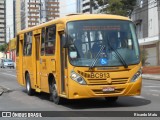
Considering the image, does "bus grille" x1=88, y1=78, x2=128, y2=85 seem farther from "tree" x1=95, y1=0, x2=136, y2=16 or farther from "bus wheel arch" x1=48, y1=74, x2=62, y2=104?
"tree" x1=95, y1=0, x2=136, y2=16

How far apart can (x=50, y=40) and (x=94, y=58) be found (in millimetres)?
2548

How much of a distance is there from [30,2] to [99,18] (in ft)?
205

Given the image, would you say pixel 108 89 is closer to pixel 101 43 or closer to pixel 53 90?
pixel 101 43

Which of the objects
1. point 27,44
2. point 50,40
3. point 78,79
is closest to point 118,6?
point 27,44

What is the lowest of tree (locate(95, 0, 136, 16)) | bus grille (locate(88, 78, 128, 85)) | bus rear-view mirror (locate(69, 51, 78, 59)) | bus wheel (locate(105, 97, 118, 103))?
bus wheel (locate(105, 97, 118, 103))

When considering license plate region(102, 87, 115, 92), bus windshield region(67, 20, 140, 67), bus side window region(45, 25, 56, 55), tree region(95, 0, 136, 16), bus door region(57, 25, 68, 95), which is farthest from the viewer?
tree region(95, 0, 136, 16)

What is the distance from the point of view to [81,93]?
44.9ft

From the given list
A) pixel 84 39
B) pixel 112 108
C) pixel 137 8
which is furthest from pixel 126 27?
pixel 137 8

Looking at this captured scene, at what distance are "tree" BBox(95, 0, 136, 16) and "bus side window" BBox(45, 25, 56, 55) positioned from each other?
35297mm

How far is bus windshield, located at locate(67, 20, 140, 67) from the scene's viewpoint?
1395 cm

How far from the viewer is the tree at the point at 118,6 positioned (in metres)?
51.3

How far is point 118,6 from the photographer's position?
51812 millimetres

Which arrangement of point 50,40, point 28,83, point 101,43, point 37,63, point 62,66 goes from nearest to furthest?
point 101,43, point 62,66, point 50,40, point 37,63, point 28,83

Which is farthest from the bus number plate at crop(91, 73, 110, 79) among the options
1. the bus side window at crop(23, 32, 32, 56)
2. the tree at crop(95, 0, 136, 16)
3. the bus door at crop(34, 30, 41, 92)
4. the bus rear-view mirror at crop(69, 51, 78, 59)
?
the tree at crop(95, 0, 136, 16)
